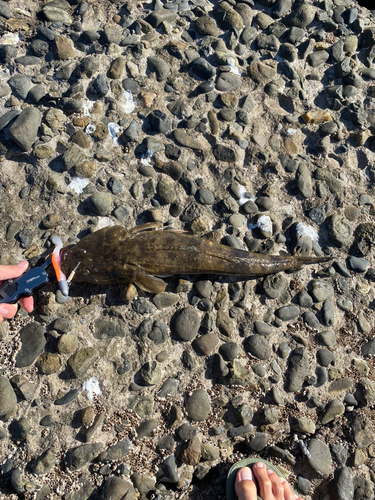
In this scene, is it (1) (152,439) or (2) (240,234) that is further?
(2) (240,234)

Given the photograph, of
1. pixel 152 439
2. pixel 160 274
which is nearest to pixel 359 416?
pixel 152 439

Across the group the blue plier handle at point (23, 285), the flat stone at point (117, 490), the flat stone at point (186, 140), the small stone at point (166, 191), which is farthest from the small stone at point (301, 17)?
the flat stone at point (117, 490)

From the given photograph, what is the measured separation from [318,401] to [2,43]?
532 cm

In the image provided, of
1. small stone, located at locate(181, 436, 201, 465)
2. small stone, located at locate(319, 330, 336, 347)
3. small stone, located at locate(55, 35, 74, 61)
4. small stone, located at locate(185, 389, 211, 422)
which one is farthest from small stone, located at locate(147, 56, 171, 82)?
small stone, located at locate(181, 436, 201, 465)

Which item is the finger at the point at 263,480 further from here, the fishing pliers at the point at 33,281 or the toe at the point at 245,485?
the fishing pliers at the point at 33,281

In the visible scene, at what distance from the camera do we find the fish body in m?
3.89

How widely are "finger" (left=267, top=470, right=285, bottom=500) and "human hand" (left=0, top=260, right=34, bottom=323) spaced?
2904 mm

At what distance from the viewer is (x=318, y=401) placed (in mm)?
3992

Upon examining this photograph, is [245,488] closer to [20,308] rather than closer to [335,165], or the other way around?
[20,308]

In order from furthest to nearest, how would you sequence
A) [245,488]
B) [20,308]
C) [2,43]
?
1. [2,43]
2. [20,308]
3. [245,488]

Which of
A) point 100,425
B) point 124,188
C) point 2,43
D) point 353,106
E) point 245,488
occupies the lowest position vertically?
point 100,425

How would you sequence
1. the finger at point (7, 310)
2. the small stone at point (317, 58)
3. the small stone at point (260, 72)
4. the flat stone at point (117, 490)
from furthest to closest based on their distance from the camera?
1. the small stone at point (317, 58)
2. the small stone at point (260, 72)
3. the finger at point (7, 310)
4. the flat stone at point (117, 490)

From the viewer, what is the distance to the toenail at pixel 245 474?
12.5 feet

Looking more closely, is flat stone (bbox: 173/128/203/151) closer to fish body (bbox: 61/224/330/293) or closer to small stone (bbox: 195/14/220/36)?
fish body (bbox: 61/224/330/293)
